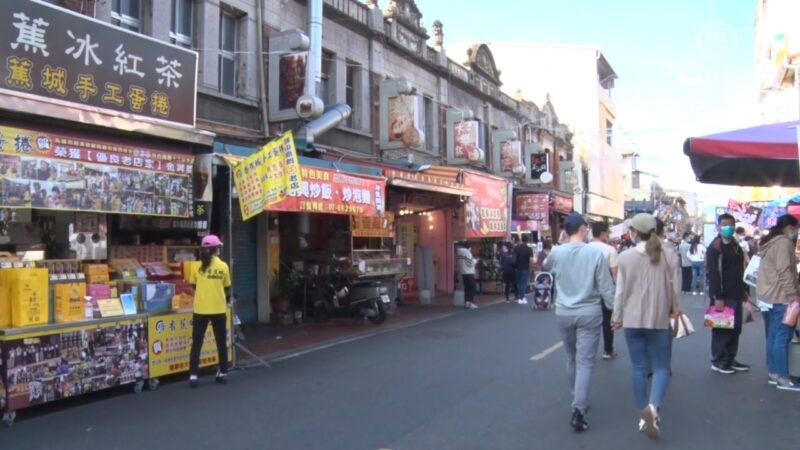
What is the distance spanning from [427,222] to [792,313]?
13316 millimetres

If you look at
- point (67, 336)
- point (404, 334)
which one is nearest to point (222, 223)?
point (404, 334)

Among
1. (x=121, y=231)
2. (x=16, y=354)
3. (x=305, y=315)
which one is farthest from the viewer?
(x=305, y=315)

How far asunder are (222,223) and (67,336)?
5368mm

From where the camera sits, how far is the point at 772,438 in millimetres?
5152

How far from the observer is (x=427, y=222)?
19281 mm

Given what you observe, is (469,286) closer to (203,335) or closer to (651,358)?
(203,335)

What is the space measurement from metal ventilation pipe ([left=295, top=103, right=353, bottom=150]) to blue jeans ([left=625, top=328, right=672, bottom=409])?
859 cm

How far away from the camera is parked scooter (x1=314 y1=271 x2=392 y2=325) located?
13031 millimetres

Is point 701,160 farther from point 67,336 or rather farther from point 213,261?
point 67,336

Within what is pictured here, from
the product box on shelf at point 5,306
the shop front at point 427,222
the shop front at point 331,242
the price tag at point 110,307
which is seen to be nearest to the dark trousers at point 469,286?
the shop front at point 427,222

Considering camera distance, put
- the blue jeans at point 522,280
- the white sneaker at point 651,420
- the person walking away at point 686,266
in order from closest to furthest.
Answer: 1. the white sneaker at point 651,420
2. the blue jeans at point 522,280
3. the person walking away at point 686,266

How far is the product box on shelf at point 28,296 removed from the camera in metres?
6.34

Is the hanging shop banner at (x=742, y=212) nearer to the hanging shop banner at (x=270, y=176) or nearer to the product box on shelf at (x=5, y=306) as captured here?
the hanging shop banner at (x=270, y=176)

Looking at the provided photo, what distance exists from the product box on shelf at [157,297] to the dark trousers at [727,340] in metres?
6.65
